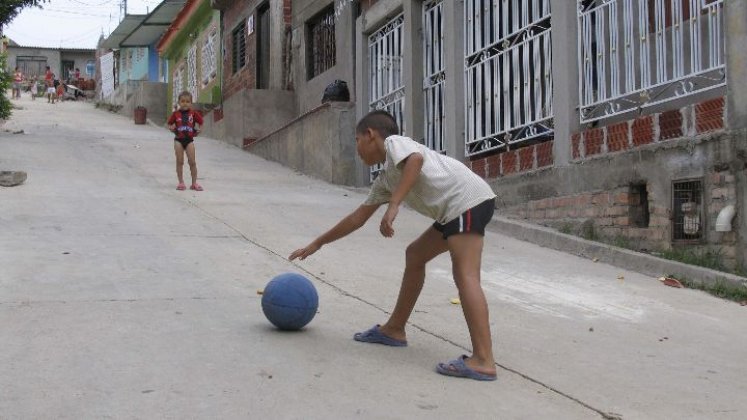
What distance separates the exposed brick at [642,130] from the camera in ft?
22.5

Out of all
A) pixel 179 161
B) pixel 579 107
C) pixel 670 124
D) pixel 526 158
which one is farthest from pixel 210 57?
pixel 670 124

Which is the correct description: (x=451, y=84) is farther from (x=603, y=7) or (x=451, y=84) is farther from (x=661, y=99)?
(x=661, y=99)

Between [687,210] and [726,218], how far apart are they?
50 cm

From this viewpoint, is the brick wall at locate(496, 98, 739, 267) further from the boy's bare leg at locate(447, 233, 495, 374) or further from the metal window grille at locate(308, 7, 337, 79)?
the metal window grille at locate(308, 7, 337, 79)

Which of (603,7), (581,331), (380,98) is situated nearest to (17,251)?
(581,331)

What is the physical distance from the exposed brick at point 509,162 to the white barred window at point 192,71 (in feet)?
60.9

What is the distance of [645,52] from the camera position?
23.4ft

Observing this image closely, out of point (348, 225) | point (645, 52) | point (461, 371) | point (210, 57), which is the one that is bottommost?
point (461, 371)

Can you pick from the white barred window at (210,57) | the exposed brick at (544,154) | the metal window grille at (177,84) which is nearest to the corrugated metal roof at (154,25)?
the metal window grille at (177,84)

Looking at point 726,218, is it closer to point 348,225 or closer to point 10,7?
Result: point 348,225

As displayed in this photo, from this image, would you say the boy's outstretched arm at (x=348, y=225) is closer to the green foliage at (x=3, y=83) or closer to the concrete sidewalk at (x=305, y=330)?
the concrete sidewalk at (x=305, y=330)

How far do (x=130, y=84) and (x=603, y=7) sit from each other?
28.7 metres

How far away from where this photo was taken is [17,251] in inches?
231

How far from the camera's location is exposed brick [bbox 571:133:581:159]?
768 cm
